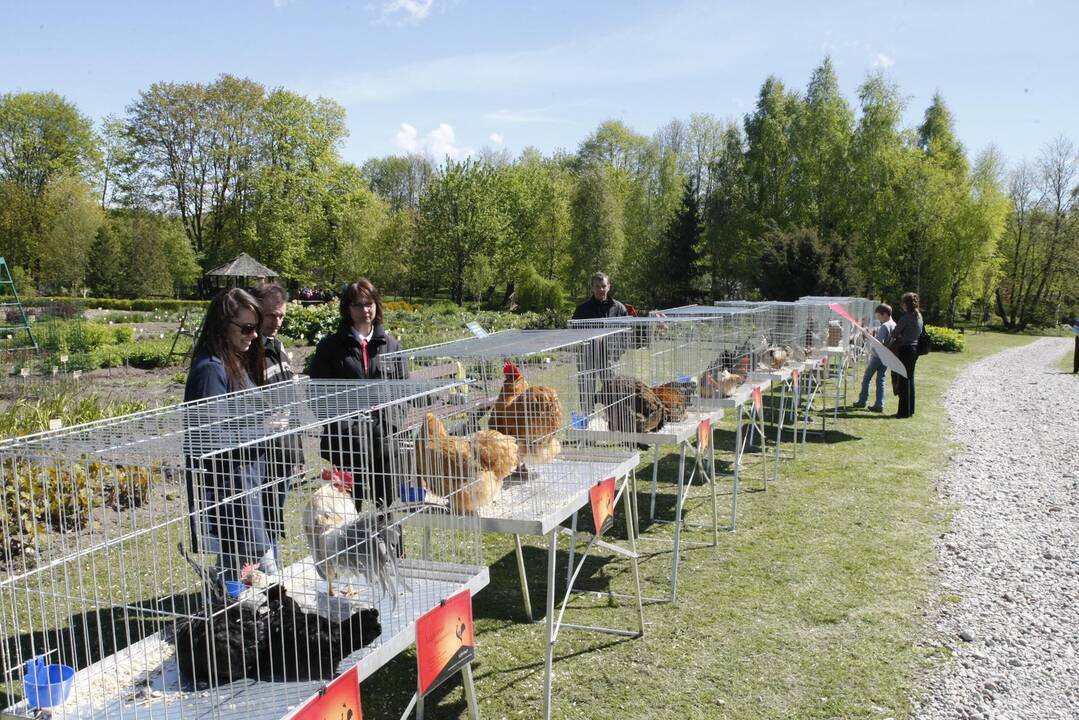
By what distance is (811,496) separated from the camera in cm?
813

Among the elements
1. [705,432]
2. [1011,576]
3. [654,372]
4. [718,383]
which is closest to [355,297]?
[654,372]

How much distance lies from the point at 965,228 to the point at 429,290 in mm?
28248

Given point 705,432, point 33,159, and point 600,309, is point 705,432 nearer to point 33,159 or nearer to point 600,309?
point 600,309

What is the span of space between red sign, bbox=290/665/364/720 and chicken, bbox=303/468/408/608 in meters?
0.40

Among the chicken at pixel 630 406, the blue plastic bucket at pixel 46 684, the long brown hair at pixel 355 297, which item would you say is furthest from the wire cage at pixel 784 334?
the blue plastic bucket at pixel 46 684

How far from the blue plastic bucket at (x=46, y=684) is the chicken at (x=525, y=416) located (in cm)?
213

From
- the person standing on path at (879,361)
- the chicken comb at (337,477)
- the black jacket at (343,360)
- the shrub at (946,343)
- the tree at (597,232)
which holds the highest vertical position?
the tree at (597,232)

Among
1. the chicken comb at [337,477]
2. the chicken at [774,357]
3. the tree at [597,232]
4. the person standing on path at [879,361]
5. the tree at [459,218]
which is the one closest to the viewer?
the chicken comb at [337,477]

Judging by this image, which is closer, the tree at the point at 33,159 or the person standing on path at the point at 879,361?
the person standing on path at the point at 879,361

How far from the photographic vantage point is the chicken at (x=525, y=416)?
3.98 meters

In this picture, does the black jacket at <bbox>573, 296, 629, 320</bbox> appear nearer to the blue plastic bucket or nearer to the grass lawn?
the grass lawn

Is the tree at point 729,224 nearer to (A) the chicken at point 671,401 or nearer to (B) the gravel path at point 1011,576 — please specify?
(B) the gravel path at point 1011,576

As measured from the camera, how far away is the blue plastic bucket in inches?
82.2

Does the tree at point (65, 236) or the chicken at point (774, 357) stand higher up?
the tree at point (65, 236)
